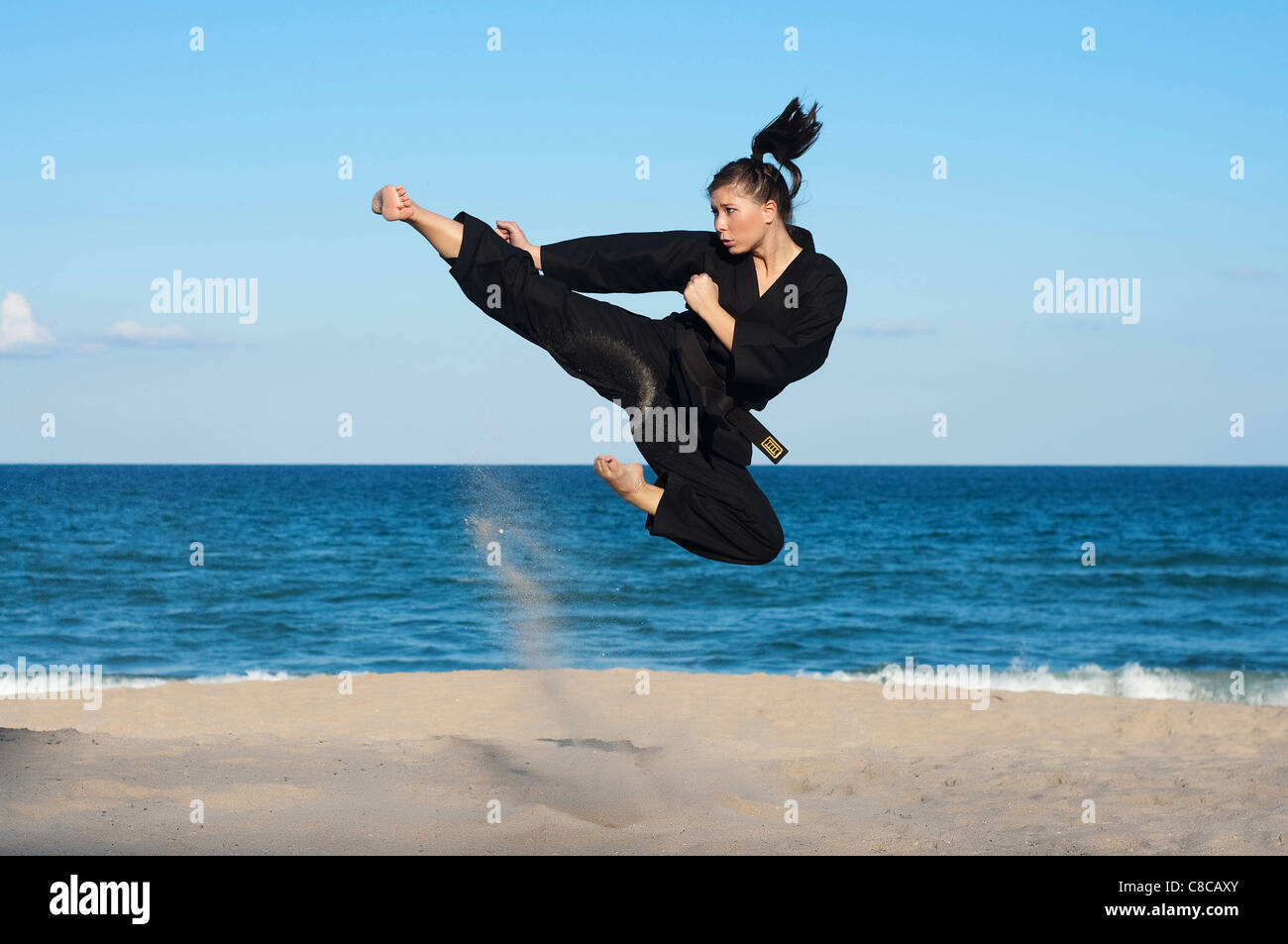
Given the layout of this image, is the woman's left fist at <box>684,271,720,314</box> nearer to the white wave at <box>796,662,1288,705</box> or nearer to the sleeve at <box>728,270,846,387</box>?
the sleeve at <box>728,270,846,387</box>

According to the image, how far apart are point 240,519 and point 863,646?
1205 inches

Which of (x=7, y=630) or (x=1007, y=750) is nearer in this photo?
(x=1007, y=750)

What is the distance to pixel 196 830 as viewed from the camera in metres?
8.34

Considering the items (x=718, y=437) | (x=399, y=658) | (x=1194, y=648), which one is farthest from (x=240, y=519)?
(x=718, y=437)

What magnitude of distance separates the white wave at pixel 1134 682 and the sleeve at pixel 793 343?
11.7m

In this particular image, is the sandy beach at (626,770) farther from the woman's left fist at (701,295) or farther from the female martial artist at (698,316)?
the woman's left fist at (701,295)

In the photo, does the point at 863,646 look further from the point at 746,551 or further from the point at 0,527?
the point at 0,527

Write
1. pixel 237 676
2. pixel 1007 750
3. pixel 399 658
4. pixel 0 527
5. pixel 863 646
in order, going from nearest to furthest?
pixel 1007 750, pixel 237 676, pixel 399 658, pixel 863 646, pixel 0 527

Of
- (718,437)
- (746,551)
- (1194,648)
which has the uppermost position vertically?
(718,437)

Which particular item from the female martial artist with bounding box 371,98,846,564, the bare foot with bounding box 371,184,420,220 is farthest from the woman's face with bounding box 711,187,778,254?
the bare foot with bounding box 371,184,420,220

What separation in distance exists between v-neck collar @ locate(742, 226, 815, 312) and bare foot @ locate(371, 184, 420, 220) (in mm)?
1565

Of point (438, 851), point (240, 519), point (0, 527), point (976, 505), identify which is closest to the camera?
point (438, 851)

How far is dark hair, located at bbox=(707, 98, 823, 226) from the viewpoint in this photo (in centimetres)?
534

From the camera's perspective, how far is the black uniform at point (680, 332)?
5.39 metres
